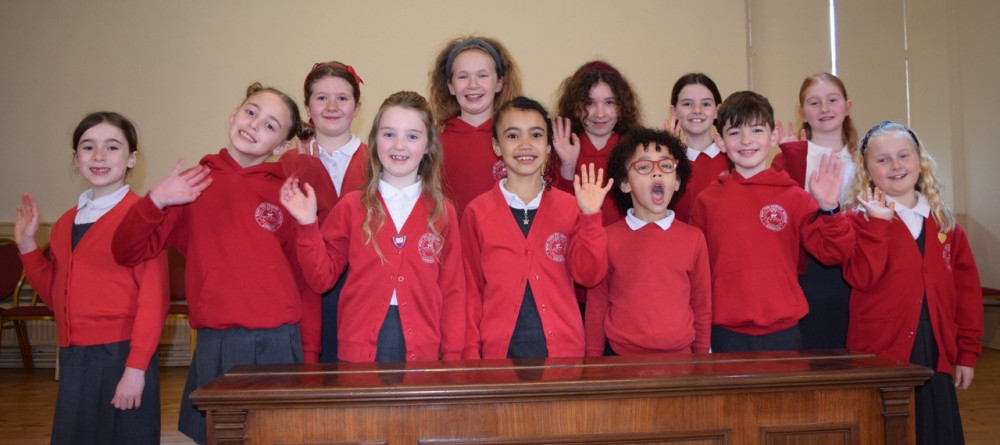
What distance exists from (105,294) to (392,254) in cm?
93

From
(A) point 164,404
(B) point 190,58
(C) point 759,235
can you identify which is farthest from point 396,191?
(B) point 190,58

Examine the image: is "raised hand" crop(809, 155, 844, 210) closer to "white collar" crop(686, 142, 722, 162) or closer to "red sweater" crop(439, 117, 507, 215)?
"white collar" crop(686, 142, 722, 162)

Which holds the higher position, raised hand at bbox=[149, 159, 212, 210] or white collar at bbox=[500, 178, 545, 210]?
raised hand at bbox=[149, 159, 212, 210]

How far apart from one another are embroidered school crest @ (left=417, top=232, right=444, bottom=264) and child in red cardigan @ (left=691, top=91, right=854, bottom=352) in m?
0.96

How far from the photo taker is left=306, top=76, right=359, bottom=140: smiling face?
9.46 feet

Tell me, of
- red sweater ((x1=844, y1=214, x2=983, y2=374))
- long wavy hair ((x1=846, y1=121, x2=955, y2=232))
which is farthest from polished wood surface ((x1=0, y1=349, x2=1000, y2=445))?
long wavy hair ((x1=846, y1=121, x2=955, y2=232))

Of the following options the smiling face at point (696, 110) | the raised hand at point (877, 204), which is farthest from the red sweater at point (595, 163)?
the raised hand at point (877, 204)

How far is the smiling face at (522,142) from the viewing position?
2.62 m

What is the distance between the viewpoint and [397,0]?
19.9 ft

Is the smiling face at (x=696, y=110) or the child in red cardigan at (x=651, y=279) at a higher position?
the smiling face at (x=696, y=110)

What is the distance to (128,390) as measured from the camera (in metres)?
2.34

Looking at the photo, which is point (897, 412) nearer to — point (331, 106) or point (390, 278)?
point (390, 278)

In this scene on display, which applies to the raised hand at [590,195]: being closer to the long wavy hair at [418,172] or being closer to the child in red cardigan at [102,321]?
the long wavy hair at [418,172]

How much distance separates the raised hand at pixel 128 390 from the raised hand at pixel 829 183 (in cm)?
233
